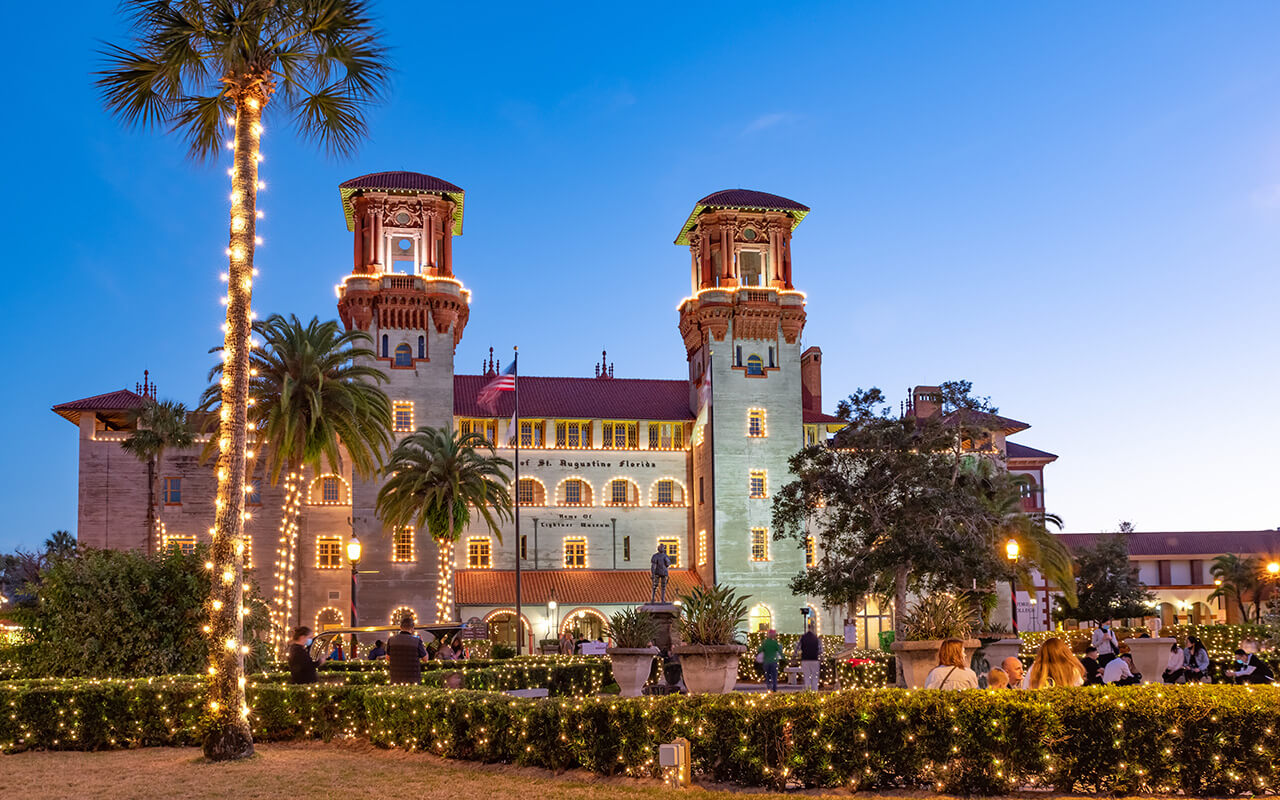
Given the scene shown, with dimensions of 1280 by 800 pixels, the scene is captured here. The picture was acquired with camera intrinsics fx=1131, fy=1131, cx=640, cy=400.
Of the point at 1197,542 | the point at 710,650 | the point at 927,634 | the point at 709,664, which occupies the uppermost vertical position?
the point at 1197,542

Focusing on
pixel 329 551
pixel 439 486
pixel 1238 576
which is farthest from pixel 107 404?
pixel 1238 576

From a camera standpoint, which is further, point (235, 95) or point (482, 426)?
point (482, 426)

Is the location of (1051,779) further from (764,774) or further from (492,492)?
(492,492)

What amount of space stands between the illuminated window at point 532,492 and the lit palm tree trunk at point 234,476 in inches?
1984

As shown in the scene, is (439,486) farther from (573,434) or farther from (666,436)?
(666,436)

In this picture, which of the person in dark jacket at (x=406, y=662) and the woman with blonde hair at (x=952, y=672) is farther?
the person in dark jacket at (x=406, y=662)

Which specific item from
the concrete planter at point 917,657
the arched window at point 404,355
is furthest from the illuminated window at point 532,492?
the concrete planter at point 917,657

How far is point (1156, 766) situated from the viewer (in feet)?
41.5

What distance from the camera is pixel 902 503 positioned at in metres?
46.0

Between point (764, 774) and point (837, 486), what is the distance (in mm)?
35015

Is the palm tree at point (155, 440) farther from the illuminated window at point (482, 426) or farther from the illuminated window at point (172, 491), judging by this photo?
A: the illuminated window at point (482, 426)

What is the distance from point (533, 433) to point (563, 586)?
9796 millimetres

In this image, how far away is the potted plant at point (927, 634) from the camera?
→ 18.8 m

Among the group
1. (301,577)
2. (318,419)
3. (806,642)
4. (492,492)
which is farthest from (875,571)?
(301,577)
